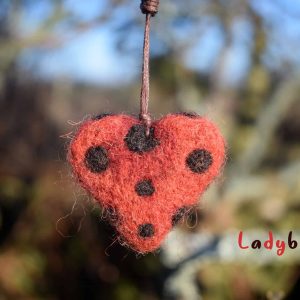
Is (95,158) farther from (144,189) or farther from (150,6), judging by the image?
(150,6)

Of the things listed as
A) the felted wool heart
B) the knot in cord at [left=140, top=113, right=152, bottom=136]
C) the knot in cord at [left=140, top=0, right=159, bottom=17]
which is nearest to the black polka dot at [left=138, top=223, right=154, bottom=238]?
the felted wool heart

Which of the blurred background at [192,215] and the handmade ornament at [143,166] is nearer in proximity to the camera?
the handmade ornament at [143,166]

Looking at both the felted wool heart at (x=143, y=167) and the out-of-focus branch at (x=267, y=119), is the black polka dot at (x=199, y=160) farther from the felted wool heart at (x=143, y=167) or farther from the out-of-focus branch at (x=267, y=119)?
the out-of-focus branch at (x=267, y=119)

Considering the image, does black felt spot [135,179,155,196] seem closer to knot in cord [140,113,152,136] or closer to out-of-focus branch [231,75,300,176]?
knot in cord [140,113,152,136]

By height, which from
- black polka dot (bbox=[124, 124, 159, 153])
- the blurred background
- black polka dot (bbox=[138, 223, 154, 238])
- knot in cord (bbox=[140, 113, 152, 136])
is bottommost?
black polka dot (bbox=[138, 223, 154, 238])

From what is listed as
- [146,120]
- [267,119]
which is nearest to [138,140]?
[146,120]

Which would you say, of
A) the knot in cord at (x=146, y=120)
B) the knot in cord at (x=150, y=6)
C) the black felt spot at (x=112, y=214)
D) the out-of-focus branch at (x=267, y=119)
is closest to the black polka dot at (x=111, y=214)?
the black felt spot at (x=112, y=214)

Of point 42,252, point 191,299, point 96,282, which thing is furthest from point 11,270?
point 191,299

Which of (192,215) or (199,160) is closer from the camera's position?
(199,160)
